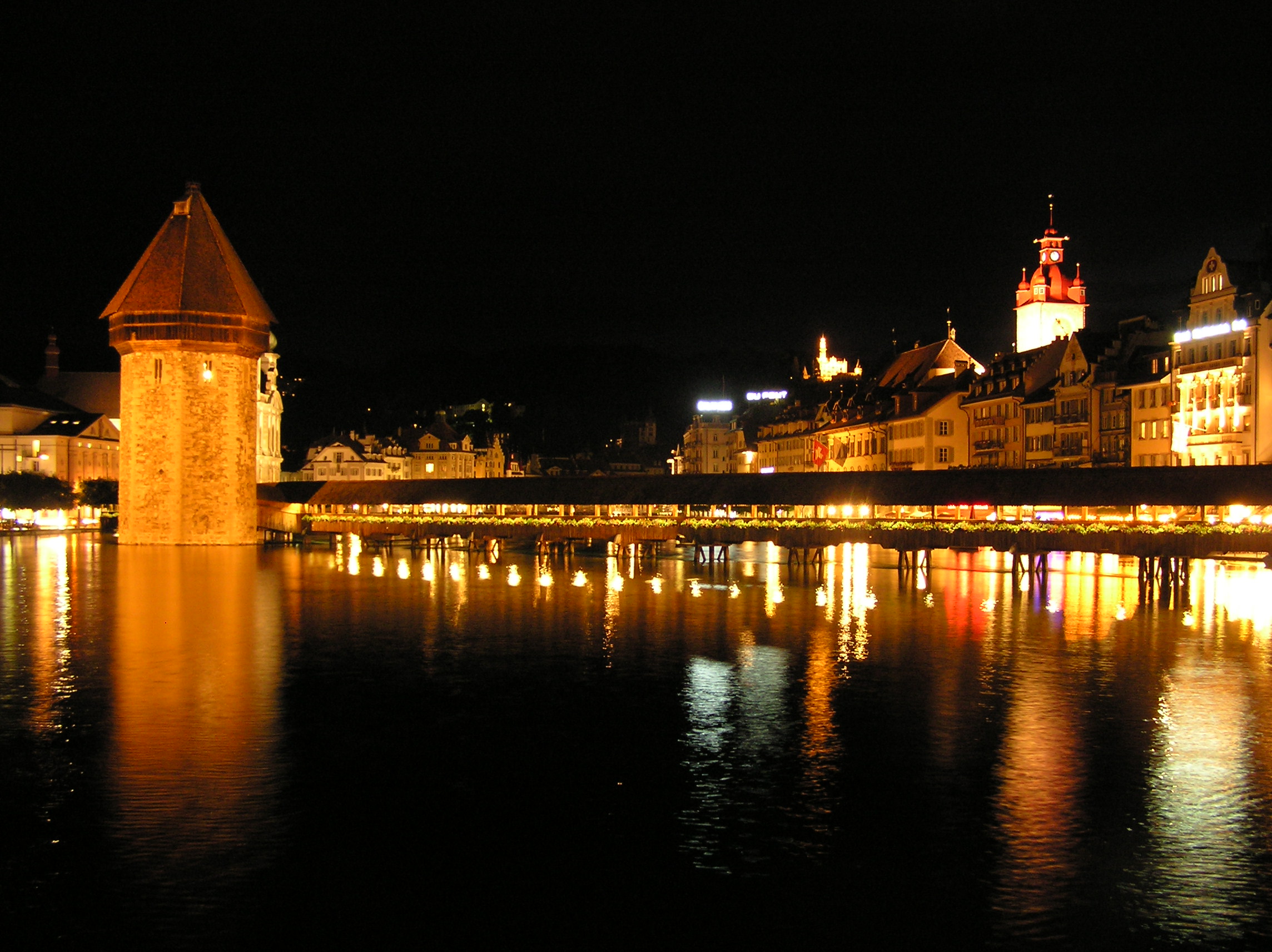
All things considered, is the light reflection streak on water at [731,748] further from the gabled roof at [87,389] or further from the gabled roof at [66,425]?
the gabled roof at [87,389]

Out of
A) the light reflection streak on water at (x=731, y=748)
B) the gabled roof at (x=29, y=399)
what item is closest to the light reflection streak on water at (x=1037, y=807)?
the light reflection streak on water at (x=731, y=748)

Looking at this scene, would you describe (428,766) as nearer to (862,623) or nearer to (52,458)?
(862,623)

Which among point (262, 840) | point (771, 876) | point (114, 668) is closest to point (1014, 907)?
point (771, 876)

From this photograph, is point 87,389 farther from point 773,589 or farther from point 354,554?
point 773,589

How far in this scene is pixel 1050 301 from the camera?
272ft

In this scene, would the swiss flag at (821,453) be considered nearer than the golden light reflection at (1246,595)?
No

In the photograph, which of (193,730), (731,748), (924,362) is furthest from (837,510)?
(193,730)

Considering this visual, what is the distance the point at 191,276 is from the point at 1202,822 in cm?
5036

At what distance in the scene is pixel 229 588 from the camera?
33531 mm

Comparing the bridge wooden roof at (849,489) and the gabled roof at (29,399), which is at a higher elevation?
the gabled roof at (29,399)

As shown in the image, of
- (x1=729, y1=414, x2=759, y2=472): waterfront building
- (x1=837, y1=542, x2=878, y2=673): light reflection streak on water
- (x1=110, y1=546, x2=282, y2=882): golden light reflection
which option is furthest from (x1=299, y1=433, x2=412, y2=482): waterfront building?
(x1=110, y1=546, x2=282, y2=882): golden light reflection

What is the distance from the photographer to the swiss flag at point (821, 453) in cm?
8619

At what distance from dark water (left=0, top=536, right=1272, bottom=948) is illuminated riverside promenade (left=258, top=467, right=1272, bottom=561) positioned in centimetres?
1154

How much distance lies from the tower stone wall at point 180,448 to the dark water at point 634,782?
1073 inches
